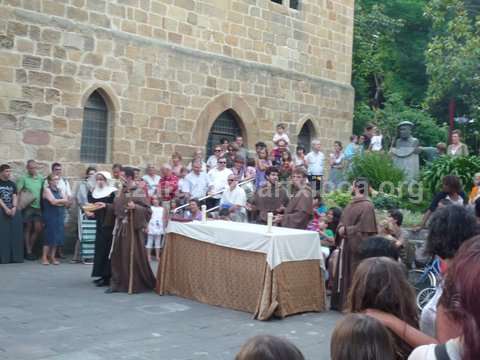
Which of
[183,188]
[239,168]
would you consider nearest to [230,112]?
[239,168]

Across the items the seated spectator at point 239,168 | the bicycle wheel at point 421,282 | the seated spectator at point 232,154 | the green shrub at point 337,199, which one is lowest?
the bicycle wheel at point 421,282

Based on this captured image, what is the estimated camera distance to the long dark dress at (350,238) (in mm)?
9383

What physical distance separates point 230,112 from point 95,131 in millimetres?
4016

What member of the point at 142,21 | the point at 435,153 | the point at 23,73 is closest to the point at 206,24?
the point at 142,21

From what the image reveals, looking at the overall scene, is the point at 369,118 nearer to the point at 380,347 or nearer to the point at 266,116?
the point at 266,116

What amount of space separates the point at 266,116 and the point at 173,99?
3235 millimetres

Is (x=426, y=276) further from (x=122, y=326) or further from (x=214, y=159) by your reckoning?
(x=214, y=159)

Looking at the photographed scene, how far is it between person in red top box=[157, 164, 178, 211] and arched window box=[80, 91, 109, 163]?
51.0 inches

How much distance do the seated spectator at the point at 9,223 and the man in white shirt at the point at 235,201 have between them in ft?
12.0

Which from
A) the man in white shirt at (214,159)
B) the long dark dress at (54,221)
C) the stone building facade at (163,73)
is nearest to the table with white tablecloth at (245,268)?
the long dark dress at (54,221)

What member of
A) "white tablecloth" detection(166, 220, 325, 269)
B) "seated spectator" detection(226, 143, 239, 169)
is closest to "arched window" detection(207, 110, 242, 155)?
→ "seated spectator" detection(226, 143, 239, 169)

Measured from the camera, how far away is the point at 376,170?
570 inches

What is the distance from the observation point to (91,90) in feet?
45.8

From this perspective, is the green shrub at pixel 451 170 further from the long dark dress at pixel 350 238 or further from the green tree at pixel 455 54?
the green tree at pixel 455 54
